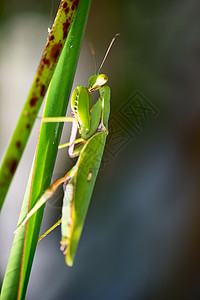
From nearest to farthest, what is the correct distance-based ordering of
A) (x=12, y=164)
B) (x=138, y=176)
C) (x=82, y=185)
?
(x=12, y=164)
(x=82, y=185)
(x=138, y=176)

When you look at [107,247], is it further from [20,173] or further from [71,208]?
[71,208]

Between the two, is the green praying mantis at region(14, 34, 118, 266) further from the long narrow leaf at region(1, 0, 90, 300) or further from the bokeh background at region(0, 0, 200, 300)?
the bokeh background at region(0, 0, 200, 300)

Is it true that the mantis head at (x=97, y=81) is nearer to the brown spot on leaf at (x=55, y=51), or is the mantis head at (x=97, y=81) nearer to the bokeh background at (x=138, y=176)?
the brown spot on leaf at (x=55, y=51)

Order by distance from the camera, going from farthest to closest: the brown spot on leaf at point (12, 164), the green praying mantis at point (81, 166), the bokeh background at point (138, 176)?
1. the bokeh background at point (138, 176)
2. the green praying mantis at point (81, 166)
3. the brown spot on leaf at point (12, 164)

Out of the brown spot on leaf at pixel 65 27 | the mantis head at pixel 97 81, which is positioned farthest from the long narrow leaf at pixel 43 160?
the mantis head at pixel 97 81

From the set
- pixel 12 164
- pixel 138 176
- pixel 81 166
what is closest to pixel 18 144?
pixel 12 164

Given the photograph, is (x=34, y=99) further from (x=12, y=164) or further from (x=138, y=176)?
(x=138, y=176)

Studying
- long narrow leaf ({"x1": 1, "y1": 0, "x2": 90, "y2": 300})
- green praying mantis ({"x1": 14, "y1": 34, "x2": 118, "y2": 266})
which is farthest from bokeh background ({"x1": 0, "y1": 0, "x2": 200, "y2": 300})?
long narrow leaf ({"x1": 1, "y1": 0, "x2": 90, "y2": 300})
